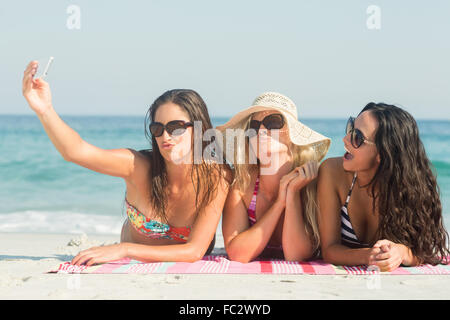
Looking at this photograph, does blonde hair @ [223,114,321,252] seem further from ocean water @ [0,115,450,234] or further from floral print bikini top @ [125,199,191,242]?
ocean water @ [0,115,450,234]

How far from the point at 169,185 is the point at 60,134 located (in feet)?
3.36

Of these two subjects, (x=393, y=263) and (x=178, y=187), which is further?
(x=178, y=187)

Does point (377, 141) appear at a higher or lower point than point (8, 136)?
higher

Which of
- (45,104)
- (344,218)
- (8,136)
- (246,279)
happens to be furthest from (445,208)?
(8,136)

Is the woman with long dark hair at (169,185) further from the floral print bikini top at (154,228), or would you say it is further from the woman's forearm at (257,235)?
the woman's forearm at (257,235)

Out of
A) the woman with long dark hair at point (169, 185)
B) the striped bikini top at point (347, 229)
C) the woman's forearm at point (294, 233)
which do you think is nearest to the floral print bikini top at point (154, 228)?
the woman with long dark hair at point (169, 185)

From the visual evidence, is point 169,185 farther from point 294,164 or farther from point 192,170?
point 294,164

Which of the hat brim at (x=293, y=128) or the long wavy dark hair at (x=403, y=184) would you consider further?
the hat brim at (x=293, y=128)

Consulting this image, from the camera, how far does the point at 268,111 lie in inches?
167

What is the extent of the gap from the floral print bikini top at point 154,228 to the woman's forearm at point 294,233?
75 centimetres

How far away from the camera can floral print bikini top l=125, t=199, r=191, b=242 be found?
4270mm

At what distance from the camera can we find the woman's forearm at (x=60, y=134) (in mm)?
3496

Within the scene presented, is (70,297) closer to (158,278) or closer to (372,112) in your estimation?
(158,278)

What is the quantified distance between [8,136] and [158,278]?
26234 mm
